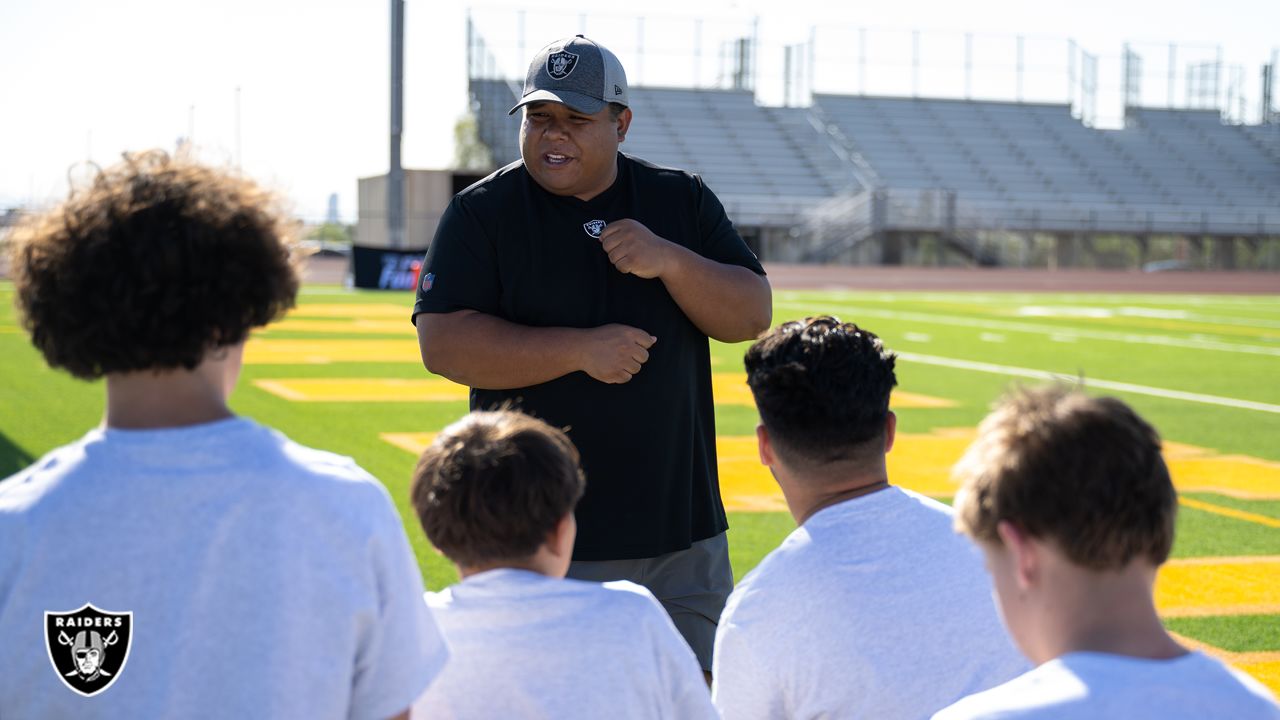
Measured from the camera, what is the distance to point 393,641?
1.90 m

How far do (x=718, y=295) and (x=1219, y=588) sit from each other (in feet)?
12.2

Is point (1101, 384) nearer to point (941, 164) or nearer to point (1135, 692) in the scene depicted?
point (1135, 692)

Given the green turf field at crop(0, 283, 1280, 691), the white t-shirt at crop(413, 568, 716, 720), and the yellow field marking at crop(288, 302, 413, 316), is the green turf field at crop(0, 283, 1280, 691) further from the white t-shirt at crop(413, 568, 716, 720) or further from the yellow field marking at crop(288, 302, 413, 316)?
the white t-shirt at crop(413, 568, 716, 720)

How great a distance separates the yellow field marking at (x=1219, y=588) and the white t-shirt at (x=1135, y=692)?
4.38 metres

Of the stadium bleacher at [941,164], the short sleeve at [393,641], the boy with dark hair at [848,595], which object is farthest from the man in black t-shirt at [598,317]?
the stadium bleacher at [941,164]

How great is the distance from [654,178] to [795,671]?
1.65 meters

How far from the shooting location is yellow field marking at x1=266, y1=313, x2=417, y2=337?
19.8m

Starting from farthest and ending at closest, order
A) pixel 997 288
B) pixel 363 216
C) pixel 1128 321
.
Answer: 1. pixel 363 216
2. pixel 997 288
3. pixel 1128 321

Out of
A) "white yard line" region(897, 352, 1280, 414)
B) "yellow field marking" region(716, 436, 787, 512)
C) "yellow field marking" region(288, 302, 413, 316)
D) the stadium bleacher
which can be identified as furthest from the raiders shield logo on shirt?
the stadium bleacher

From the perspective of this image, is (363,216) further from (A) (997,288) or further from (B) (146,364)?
(B) (146,364)

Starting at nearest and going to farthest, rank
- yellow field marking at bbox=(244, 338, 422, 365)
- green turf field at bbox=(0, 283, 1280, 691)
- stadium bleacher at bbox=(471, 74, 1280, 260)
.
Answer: green turf field at bbox=(0, 283, 1280, 691) < yellow field marking at bbox=(244, 338, 422, 365) < stadium bleacher at bbox=(471, 74, 1280, 260)

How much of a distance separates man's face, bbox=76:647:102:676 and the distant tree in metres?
53.4

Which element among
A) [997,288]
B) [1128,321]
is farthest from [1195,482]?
[997,288]

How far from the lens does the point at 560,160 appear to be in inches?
142
